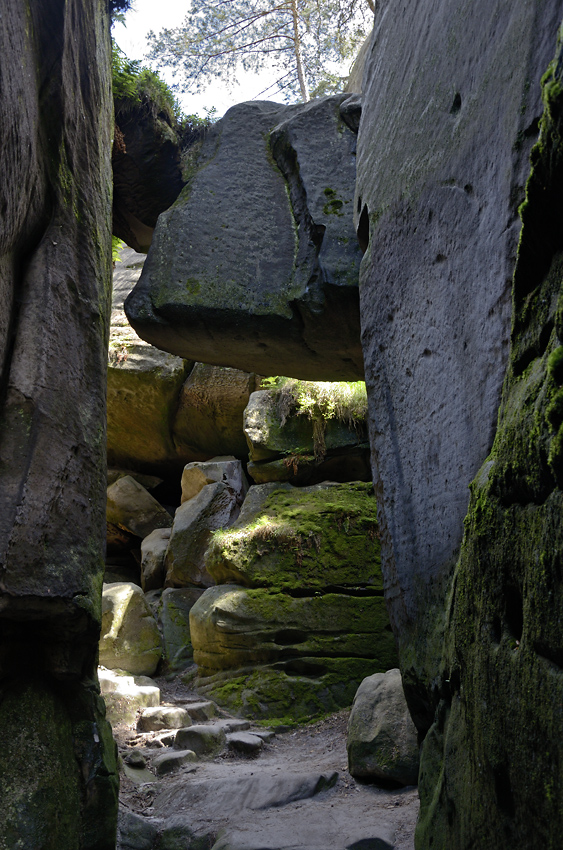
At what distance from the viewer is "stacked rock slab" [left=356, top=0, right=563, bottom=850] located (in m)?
1.76

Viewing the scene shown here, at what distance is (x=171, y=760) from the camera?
5578 mm

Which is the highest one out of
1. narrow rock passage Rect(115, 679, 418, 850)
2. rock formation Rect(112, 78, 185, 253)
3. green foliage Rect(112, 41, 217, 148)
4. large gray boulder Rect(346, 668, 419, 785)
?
green foliage Rect(112, 41, 217, 148)

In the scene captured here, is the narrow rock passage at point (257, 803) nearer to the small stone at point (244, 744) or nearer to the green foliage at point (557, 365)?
the small stone at point (244, 744)

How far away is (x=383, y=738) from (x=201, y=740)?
2.05 m

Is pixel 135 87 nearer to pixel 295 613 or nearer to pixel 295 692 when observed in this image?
pixel 295 613

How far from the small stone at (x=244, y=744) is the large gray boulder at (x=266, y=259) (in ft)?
11.6

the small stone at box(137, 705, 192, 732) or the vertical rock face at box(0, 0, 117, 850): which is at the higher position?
the vertical rock face at box(0, 0, 117, 850)

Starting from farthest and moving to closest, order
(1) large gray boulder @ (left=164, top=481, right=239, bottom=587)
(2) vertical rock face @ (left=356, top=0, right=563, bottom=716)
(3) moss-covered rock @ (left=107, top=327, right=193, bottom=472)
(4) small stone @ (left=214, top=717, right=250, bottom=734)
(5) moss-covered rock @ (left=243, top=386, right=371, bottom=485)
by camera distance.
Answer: (3) moss-covered rock @ (left=107, top=327, right=193, bottom=472)
(1) large gray boulder @ (left=164, top=481, right=239, bottom=587)
(5) moss-covered rock @ (left=243, top=386, right=371, bottom=485)
(4) small stone @ (left=214, top=717, right=250, bottom=734)
(2) vertical rock face @ (left=356, top=0, right=563, bottom=716)

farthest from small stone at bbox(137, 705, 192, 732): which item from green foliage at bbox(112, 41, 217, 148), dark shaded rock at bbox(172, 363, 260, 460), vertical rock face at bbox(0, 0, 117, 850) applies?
dark shaded rock at bbox(172, 363, 260, 460)

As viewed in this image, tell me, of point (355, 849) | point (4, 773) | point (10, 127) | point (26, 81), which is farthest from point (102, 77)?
point (355, 849)

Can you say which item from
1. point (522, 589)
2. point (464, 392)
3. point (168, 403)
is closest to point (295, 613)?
point (464, 392)

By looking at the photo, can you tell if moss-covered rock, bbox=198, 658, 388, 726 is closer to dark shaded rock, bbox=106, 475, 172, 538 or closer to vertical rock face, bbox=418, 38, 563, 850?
vertical rock face, bbox=418, 38, 563, 850

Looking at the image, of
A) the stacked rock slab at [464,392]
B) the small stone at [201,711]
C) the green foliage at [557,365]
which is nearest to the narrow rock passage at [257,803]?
the small stone at [201,711]

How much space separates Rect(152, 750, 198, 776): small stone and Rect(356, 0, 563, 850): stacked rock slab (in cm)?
321
